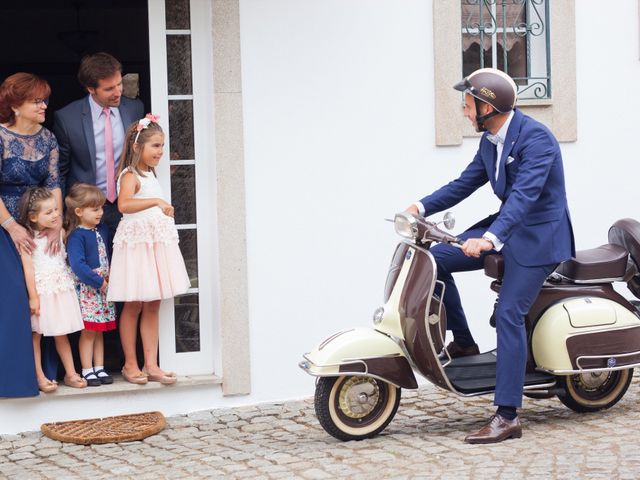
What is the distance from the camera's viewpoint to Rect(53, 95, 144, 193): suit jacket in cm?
774

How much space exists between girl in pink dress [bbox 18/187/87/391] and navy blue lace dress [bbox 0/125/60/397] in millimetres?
64

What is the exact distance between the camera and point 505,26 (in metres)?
8.58

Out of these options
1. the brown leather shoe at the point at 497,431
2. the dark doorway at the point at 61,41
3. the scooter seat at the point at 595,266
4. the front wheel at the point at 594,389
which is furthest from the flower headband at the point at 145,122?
the dark doorway at the point at 61,41

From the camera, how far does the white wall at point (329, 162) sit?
799 cm

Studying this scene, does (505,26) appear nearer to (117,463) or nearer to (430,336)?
(430,336)

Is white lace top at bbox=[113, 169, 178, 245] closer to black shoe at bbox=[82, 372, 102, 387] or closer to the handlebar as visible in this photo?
black shoe at bbox=[82, 372, 102, 387]

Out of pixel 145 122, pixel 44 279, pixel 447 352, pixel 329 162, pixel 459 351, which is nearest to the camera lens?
pixel 447 352

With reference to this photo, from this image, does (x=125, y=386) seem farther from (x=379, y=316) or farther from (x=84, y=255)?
(x=379, y=316)

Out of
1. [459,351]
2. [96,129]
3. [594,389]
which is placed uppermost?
[96,129]

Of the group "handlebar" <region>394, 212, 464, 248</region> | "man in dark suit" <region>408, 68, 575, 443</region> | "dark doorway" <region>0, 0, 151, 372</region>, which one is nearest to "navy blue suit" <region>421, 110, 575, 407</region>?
"man in dark suit" <region>408, 68, 575, 443</region>

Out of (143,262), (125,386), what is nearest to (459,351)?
(143,262)

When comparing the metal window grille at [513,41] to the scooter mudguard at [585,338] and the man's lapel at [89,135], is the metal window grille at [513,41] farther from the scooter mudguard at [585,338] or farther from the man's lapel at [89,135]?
the man's lapel at [89,135]

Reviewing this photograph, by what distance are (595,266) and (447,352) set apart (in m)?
0.98

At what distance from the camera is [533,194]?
258 inches
